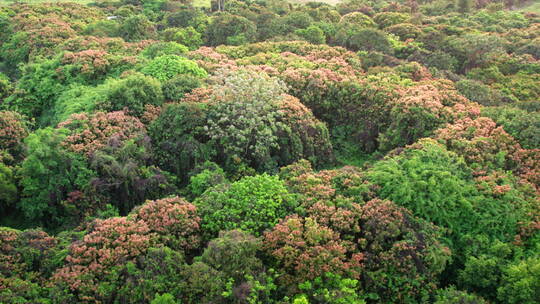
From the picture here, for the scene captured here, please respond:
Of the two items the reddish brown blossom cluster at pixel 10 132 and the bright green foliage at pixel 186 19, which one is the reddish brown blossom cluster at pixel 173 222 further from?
the bright green foliage at pixel 186 19

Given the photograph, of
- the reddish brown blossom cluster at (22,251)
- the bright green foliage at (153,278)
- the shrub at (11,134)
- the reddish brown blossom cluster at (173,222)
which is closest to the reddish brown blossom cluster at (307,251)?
the reddish brown blossom cluster at (173,222)

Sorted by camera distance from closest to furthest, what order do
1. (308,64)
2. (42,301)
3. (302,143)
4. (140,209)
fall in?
(42,301)
(140,209)
(302,143)
(308,64)

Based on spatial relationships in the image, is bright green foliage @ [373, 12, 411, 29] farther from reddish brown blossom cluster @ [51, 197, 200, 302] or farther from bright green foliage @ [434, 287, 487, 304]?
reddish brown blossom cluster @ [51, 197, 200, 302]

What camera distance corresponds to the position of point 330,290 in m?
9.57

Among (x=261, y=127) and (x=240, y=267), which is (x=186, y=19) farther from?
(x=240, y=267)

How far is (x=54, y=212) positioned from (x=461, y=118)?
15.5 m

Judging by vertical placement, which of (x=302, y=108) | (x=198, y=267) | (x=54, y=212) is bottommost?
(x=54, y=212)

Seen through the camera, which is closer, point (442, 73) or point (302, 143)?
point (302, 143)

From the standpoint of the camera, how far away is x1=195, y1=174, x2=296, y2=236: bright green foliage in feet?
36.9

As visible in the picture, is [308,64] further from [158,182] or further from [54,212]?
[54,212]

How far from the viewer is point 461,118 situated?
16.3 m

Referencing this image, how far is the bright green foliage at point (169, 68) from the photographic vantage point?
727 inches

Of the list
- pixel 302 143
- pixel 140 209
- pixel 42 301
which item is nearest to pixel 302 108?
pixel 302 143

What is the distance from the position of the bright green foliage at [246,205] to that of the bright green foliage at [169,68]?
8.12m
